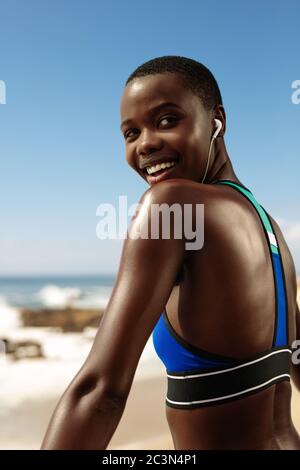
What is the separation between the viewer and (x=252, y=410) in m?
1.57

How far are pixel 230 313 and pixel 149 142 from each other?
602 mm

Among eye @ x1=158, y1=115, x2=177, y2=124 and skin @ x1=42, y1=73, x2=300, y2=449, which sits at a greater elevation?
eye @ x1=158, y1=115, x2=177, y2=124

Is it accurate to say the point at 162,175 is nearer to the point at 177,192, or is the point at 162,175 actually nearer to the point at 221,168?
the point at 221,168

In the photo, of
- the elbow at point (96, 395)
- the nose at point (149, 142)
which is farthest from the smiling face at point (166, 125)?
the elbow at point (96, 395)

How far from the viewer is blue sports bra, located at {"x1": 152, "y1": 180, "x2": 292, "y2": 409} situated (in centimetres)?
155

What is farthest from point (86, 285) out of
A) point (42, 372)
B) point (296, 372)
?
point (296, 372)

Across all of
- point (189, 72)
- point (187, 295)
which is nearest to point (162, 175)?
point (189, 72)

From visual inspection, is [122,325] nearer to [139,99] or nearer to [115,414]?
[115,414]

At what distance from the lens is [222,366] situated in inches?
60.7

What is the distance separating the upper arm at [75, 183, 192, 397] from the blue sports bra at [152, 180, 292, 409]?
299 millimetres

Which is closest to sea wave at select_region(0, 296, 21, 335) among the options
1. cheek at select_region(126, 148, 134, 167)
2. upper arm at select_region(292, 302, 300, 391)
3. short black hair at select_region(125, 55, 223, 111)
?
upper arm at select_region(292, 302, 300, 391)

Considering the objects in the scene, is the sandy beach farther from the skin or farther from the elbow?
the elbow

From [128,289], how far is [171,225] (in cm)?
20

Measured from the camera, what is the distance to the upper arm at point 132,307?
1262 millimetres
